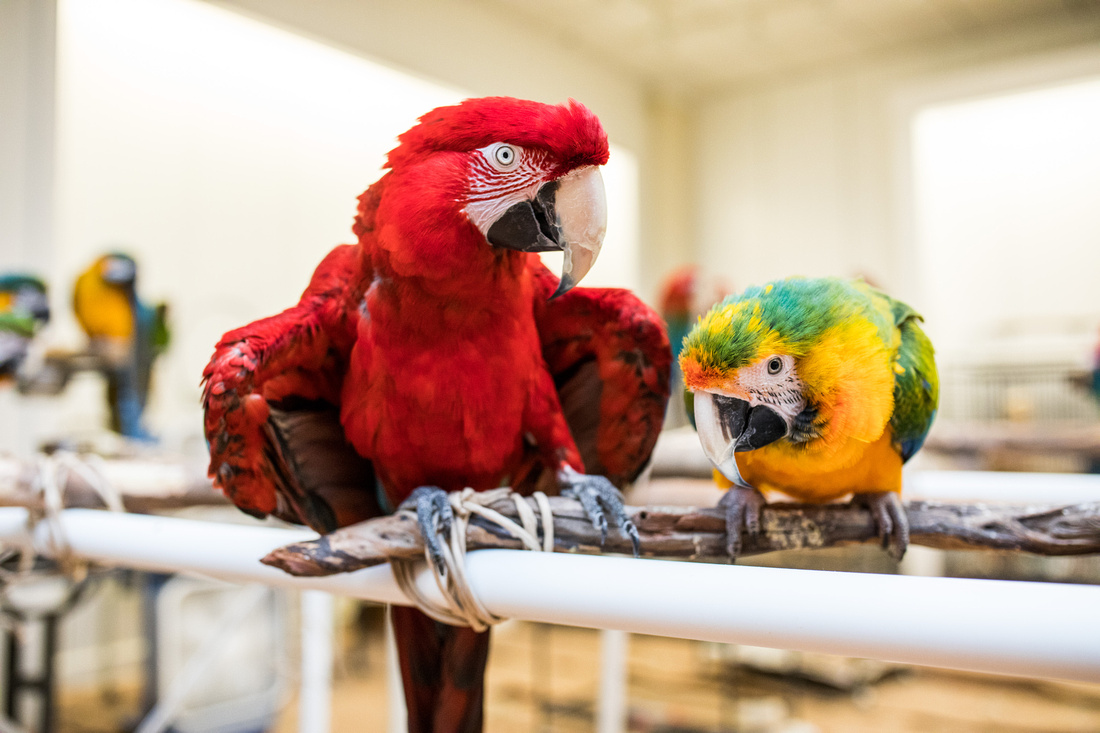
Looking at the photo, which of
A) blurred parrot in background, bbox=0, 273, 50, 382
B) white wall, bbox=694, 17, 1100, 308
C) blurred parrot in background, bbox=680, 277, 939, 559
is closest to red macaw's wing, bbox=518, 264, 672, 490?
blurred parrot in background, bbox=680, 277, 939, 559

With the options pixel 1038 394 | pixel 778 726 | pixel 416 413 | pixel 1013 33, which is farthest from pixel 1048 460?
pixel 416 413

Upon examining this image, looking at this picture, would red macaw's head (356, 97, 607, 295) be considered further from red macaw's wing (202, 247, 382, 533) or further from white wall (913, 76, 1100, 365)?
white wall (913, 76, 1100, 365)

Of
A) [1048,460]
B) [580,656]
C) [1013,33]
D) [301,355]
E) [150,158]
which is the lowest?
[580,656]

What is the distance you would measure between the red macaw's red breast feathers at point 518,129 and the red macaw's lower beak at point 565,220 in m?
0.02

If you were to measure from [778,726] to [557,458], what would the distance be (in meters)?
2.50

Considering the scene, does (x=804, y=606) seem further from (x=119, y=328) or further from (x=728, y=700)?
(x=728, y=700)

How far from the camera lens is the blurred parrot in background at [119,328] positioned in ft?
7.02

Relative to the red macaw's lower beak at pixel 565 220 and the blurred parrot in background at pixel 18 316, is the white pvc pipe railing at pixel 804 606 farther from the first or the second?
the blurred parrot in background at pixel 18 316

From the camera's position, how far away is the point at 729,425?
62 centimetres

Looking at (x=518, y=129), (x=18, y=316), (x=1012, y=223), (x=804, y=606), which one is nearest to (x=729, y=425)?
(x=804, y=606)

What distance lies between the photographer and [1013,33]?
410 centimetres

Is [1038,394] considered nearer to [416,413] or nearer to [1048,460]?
[1048,460]

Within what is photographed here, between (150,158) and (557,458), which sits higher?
(150,158)

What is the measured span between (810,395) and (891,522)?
0.57 ft
